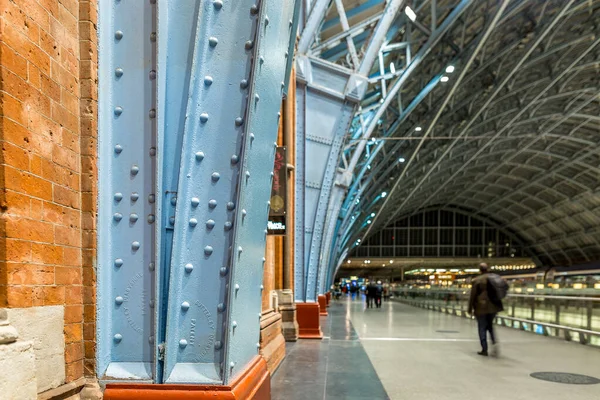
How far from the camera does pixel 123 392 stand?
259cm

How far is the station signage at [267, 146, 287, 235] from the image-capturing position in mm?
7641

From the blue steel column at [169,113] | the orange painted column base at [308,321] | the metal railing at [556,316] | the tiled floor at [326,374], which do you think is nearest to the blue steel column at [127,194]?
the blue steel column at [169,113]

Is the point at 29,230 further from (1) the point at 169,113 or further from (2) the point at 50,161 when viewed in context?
(1) the point at 169,113

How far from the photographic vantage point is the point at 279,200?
25.9ft

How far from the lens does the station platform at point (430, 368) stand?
19.4ft

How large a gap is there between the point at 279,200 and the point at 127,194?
17.2 ft

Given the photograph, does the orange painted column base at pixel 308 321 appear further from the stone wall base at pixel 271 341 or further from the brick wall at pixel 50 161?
the brick wall at pixel 50 161

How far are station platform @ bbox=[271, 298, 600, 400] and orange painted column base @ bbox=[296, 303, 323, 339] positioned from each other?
14.8 inches

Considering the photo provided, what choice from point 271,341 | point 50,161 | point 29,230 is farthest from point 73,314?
point 271,341

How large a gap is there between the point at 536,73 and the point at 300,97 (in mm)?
23095

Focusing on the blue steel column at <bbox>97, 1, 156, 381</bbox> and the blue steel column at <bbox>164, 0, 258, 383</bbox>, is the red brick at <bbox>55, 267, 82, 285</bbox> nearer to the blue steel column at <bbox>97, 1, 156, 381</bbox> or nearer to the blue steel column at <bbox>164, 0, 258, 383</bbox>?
the blue steel column at <bbox>97, 1, 156, 381</bbox>

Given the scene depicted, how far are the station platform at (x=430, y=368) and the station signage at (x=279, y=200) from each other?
81.2 inches

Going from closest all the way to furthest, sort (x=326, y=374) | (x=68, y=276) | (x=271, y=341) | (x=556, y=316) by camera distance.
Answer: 1. (x=68, y=276)
2. (x=326, y=374)
3. (x=271, y=341)
4. (x=556, y=316)

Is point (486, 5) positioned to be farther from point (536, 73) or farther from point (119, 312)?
point (119, 312)
